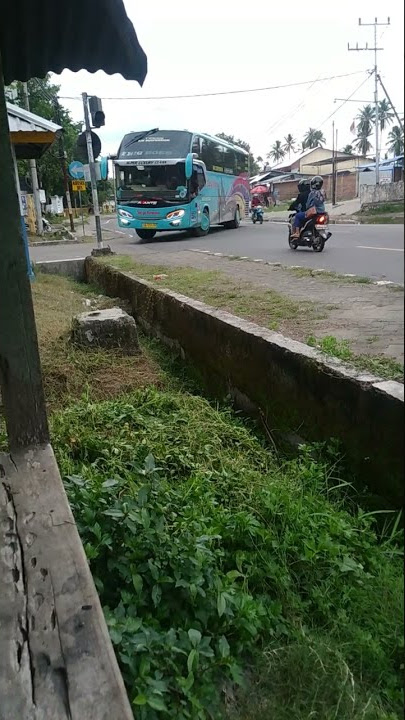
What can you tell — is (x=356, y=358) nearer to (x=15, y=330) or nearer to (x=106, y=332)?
(x=15, y=330)

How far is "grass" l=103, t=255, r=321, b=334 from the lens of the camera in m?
4.44

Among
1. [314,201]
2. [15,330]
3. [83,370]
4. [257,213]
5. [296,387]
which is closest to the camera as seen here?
[15,330]

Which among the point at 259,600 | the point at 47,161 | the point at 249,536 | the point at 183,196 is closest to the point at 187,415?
the point at 249,536

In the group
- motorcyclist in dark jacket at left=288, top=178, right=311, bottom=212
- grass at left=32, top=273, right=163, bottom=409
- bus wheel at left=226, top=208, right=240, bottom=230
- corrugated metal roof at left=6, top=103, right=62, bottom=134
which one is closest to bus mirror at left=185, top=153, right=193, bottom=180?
motorcyclist in dark jacket at left=288, top=178, right=311, bottom=212

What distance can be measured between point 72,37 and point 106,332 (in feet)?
7.41

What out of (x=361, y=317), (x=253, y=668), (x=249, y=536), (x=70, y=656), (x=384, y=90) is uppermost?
(x=384, y=90)

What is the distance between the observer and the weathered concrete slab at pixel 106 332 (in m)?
4.73

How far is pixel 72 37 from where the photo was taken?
318 centimetres

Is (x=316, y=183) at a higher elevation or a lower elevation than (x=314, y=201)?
higher

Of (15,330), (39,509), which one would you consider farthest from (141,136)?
(39,509)

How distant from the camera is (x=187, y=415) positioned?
3641 mm

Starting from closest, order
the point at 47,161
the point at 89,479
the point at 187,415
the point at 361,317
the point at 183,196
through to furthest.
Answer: the point at 89,479, the point at 187,415, the point at 361,317, the point at 183,196, the point at 47,161

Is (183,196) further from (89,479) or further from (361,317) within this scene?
(89,479)

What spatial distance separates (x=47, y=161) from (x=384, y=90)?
29977 millimetres
